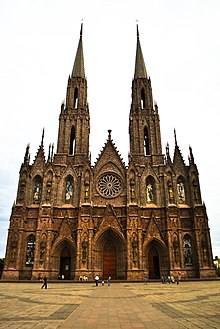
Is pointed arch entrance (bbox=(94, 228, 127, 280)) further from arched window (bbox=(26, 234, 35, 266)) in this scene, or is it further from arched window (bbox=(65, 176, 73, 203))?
arched window (bbox=(26, 234, 35, 266))

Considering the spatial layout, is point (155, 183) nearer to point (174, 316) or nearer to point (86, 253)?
point (86, 253)

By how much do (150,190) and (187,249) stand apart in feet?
28.5

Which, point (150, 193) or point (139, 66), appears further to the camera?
point (139, 66)

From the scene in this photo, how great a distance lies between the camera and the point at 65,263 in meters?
30.7

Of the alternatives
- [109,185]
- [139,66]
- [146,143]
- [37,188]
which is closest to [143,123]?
[146,143]

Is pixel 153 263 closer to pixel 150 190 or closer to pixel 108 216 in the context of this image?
pixel 108 216

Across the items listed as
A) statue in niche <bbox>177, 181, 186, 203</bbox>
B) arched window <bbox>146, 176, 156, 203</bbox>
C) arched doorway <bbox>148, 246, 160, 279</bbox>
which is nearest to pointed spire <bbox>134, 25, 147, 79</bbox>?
arched window <bbox>146, 176, 156, 203</bbox>

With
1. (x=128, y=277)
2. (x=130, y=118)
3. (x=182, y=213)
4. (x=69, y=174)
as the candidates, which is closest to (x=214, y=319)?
(x=128, y=277)

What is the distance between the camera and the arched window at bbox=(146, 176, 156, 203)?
1329 inches

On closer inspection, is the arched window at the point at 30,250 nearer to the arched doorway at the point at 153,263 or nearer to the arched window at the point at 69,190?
the arched window at the point at 69,190

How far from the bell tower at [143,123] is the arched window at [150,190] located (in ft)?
9.81

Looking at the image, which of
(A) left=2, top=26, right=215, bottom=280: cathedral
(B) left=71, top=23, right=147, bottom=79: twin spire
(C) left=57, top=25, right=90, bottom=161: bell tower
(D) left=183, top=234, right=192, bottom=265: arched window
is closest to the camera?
(A) left=2, top=26, right=215, bottom=280: cathedral

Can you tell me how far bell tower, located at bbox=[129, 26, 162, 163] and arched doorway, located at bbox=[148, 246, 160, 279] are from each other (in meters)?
12.3

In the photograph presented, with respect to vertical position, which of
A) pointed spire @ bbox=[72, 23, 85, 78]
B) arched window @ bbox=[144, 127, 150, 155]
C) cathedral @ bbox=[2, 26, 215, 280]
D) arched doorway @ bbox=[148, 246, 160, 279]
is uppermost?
pointed spire @ bbox=[72, 23, 85, 78]
